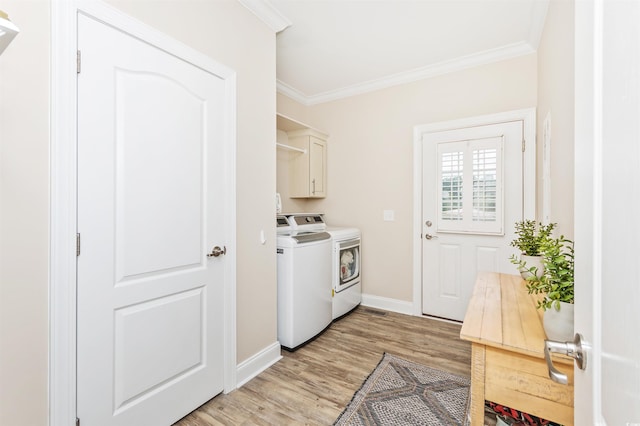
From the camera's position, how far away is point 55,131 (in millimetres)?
1208

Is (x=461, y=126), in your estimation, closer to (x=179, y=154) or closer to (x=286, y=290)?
(x=286, y=290)

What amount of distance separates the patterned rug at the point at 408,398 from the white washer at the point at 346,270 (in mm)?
952

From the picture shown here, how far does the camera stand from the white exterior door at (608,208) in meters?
0.38

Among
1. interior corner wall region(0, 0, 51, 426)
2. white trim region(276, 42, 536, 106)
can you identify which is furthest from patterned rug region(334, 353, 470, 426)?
white trim region(276, 42, 536, 106)

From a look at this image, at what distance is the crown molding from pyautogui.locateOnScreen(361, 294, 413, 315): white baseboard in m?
2.92

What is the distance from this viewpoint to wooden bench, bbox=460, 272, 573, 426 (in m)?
1.06

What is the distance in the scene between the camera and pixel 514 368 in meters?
1.13

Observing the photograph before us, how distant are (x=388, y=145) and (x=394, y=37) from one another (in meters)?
1.15

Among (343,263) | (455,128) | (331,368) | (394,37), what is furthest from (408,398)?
(394,37)

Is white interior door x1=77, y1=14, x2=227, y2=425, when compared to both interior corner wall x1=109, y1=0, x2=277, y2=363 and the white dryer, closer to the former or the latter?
interior corner wall x1=109, y1=0, x2=277, y2=363

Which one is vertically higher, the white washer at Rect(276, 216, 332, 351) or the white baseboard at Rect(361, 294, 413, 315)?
the white washer at Rect(276, 216, 332, 351)

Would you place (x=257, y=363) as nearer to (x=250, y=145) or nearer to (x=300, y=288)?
(x=300, y=288)

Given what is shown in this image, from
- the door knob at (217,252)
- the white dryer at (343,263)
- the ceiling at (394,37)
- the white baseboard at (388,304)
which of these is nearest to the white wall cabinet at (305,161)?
the white dryer at (343,263)

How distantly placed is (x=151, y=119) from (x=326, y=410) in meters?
1.94
